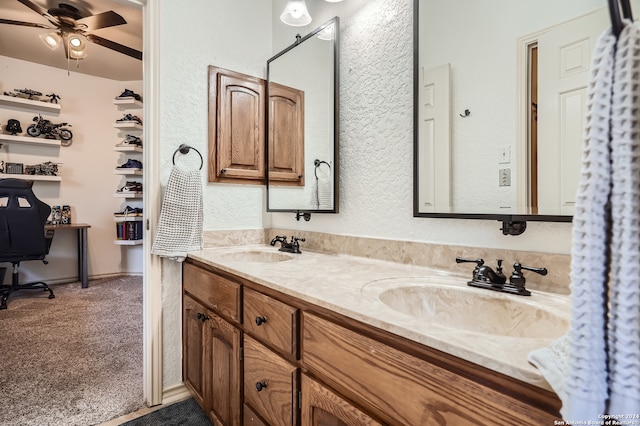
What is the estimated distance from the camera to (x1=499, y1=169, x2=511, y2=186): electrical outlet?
3.35 ft

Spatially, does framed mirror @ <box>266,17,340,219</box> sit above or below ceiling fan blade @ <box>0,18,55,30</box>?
below

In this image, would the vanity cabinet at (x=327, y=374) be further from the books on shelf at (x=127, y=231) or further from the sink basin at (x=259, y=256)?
the books on shelf at (x=127, y=231)

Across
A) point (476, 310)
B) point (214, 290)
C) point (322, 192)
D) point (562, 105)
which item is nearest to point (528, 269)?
point (476, 310)

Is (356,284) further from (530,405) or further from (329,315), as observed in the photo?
(530,405)

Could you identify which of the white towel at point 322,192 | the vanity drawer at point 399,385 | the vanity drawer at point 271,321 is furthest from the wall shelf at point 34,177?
the vanity drawer at point 399,385

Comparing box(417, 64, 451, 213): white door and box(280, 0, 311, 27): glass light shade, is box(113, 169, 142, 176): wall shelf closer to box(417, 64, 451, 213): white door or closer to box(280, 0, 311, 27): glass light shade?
box(280, 0, 311, 27): glass light shade

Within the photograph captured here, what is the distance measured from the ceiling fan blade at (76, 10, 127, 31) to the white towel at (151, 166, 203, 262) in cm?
192

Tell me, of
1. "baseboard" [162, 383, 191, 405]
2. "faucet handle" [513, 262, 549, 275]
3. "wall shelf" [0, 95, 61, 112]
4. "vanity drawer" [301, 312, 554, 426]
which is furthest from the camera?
"wall shelf" [0, 95, 61, 112]

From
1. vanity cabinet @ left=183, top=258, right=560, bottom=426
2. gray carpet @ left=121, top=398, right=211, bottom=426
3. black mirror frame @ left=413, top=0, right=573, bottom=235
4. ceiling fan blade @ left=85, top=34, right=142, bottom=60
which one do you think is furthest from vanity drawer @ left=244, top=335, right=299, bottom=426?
ceiling fan blade @ left=85, top=34, right=142, bottom=60

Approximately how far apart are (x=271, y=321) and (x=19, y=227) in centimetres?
358

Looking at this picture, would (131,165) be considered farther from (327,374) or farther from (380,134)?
(327,374)

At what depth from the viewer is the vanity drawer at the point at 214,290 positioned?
48.9 inches

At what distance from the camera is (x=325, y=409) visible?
83 cm

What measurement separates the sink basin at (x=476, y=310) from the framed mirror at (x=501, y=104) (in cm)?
26
